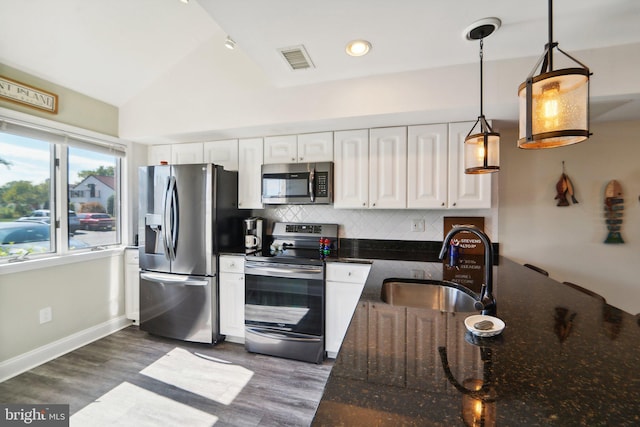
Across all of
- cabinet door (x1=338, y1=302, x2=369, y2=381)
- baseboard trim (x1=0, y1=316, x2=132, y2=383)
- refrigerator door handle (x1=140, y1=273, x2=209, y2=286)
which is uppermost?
cabinet door (x1=338, y1=302, x2=369, y2=381)

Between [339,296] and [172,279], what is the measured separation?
1.71 meters

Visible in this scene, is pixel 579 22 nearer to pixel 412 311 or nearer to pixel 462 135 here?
pixel 462 135

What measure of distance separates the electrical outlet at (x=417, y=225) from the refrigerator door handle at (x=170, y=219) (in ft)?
7.89

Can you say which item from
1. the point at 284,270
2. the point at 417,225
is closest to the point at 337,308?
the point at 284,270

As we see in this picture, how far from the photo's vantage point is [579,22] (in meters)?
1.60

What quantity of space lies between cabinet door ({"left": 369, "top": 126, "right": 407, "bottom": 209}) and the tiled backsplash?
31cm

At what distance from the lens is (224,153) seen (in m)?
3.06

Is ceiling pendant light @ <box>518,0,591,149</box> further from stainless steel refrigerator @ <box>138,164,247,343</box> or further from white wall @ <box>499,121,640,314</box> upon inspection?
stainless steel refrigerator @ <box>138,164,247,343</box>

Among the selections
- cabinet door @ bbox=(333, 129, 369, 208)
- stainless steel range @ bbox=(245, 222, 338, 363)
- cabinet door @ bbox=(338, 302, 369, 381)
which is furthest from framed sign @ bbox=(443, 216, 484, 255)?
cabinet door @ bbox=(338, 302, 369, 381)

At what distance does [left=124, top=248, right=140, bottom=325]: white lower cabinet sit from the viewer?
3121 mm

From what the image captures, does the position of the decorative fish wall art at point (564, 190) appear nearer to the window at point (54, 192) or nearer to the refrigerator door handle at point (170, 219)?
the refrigerator door handle at point (170, 219)

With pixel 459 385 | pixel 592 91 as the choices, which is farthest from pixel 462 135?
pixel 459 385

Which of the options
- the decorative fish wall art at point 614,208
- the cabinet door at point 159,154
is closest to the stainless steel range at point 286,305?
the cabinet door at point 159,154

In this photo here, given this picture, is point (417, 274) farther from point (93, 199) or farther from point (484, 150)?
point (93, 199)
